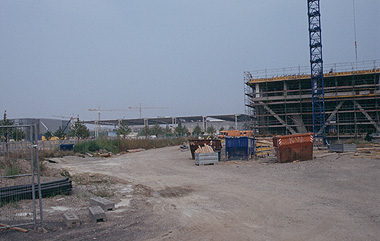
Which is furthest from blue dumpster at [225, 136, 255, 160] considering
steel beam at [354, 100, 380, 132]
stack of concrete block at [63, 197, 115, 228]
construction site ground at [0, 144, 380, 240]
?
steel beam at [354, 100, 380, 132]

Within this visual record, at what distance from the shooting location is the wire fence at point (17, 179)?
6530mm

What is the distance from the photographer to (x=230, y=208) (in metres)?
8.48

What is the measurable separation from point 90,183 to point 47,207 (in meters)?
4.39

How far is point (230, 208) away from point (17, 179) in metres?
6.34

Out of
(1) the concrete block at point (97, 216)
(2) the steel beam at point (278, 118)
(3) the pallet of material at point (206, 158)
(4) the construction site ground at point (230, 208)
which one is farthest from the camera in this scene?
(2) the steel beam at point (278, 118)

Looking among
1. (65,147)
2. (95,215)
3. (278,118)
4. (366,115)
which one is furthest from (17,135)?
(366,115)

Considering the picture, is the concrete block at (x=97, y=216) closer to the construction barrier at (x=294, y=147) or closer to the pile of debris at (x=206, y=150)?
the construction barrier at (x=294, y=147)

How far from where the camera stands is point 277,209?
820cm

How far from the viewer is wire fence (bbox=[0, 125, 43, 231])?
6530mm

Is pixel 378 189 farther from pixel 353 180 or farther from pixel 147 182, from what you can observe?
pixel 147 182

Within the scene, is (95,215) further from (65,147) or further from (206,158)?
(65,147)

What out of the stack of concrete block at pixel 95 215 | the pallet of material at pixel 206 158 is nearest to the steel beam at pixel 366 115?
the pallet of material at pixel 206 158

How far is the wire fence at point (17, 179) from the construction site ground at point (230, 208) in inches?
17.0

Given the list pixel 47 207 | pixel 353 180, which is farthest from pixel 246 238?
pixel 353 180
